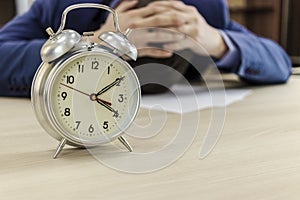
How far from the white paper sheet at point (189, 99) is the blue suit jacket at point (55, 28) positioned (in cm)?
11

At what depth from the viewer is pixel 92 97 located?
605 millimetres

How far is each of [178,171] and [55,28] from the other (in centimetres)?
71

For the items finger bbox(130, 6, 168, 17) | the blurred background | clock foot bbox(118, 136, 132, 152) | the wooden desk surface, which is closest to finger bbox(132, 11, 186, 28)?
finger bbox(130, 6, 168, 17)

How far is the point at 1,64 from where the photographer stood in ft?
3.71

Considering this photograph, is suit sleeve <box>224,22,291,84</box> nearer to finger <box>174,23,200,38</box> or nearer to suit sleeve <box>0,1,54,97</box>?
finger <box>174,23,200,38</box>

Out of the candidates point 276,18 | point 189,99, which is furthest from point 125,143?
point 276,18

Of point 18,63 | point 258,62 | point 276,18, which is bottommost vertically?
point 276,18

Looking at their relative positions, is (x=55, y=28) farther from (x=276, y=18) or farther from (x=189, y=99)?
(x=276, y=18)

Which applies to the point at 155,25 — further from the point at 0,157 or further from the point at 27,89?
the point at 0,157

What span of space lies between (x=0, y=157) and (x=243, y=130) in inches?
13.9

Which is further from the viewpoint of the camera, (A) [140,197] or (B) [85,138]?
(B) [85,138]

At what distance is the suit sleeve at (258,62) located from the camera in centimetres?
124

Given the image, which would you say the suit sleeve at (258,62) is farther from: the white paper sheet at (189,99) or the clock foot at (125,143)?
the clock foot at (125,143)

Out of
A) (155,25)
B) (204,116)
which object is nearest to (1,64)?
(155,25)
